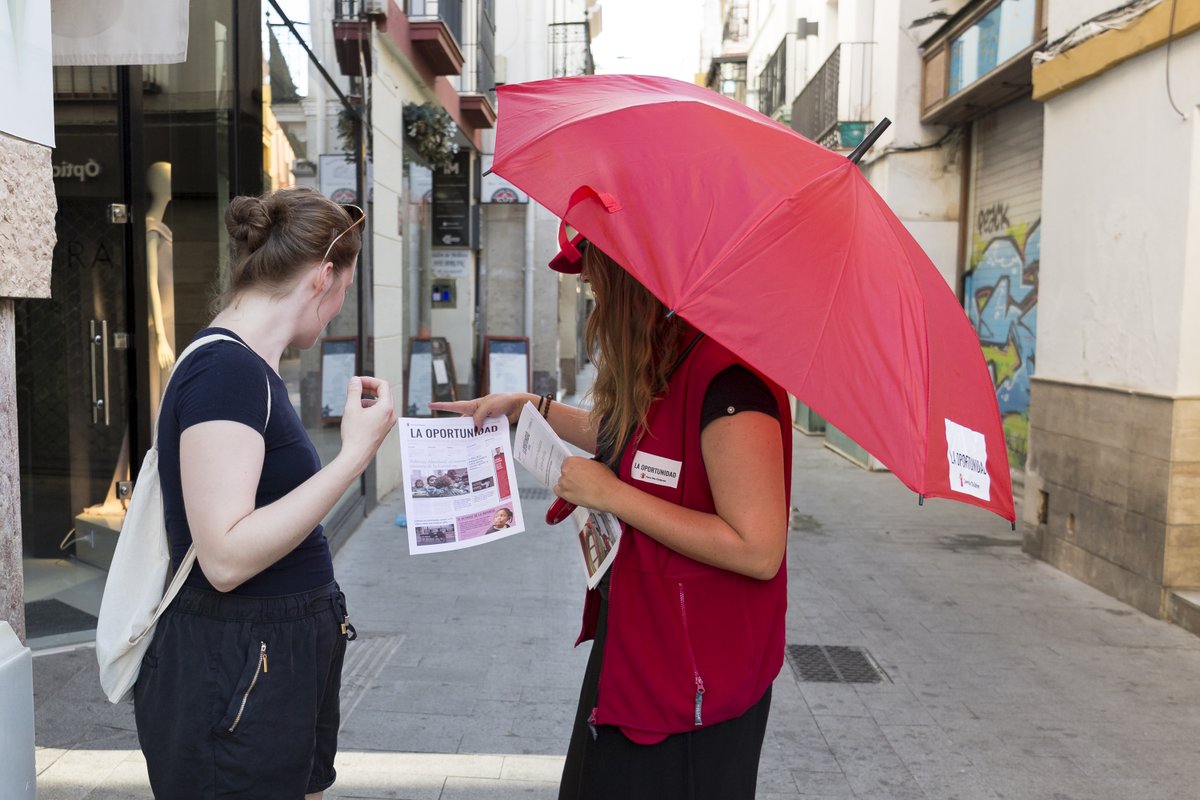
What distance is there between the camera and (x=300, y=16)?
7.25m

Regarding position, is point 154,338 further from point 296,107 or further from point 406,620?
point 296,107

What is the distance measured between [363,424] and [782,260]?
0.85 m

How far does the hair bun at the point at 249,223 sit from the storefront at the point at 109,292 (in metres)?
3.27

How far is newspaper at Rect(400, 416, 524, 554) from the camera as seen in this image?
2090 mm

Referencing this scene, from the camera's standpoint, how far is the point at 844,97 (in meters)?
13.5

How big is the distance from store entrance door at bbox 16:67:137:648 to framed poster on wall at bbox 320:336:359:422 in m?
1.96

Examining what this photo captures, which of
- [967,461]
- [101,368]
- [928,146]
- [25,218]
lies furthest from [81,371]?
[928,146]

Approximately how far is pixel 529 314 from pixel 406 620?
1217cm

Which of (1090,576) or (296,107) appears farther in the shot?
(296,107)

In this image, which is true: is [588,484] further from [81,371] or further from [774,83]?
[774,83]

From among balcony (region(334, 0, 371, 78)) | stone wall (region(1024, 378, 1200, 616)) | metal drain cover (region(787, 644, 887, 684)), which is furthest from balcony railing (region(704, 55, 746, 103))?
metal drain cover (region(787, 644, 887, 684))

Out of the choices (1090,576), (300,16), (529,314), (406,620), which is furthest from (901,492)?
(529,314)

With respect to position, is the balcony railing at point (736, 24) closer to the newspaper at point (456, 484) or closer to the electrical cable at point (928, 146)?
the electrical cable at point (928, 146)

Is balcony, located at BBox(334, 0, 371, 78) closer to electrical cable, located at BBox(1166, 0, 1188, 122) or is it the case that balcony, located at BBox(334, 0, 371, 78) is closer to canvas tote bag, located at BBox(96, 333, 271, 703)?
electrical cable, located at BBox(1166, 0, 1188, 122)
